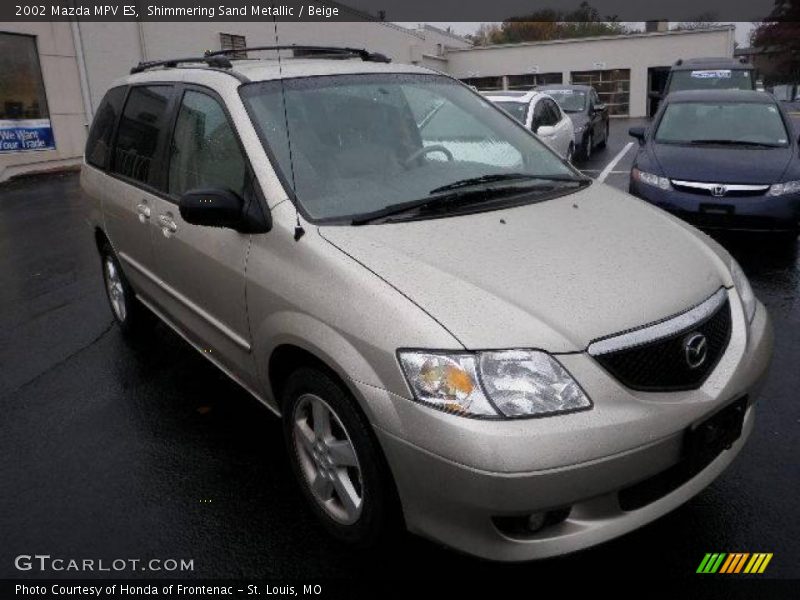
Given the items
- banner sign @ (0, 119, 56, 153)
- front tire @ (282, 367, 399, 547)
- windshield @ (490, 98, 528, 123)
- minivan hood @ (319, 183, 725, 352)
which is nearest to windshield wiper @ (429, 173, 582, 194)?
minivan hood @ (319, 183, 725, 352)

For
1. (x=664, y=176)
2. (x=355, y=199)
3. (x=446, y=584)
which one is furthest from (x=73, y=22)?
(x=446, y=584)

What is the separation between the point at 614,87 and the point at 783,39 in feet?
100

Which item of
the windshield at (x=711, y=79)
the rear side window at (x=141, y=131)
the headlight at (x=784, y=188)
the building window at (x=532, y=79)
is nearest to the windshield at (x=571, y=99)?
the windshield at (x=711, y=79)

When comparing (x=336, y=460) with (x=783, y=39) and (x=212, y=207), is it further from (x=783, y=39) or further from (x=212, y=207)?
(x=783, y=39)

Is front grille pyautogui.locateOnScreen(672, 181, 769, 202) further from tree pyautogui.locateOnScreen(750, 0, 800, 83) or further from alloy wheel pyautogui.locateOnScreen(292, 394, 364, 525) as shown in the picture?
tree pyautogui.locateOnScreen(750, 0, 800, 83)

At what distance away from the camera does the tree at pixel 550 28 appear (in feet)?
196

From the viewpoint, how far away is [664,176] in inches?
256

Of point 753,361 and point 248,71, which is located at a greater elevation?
point 248,71

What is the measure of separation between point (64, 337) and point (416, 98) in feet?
10.7

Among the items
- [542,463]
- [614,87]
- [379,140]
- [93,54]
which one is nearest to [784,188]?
[379,140]

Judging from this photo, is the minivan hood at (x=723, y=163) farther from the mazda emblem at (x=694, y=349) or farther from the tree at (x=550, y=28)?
the tree at (x=550, y=28)

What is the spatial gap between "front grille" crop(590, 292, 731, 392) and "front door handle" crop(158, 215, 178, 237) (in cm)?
231

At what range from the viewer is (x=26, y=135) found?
1591cm

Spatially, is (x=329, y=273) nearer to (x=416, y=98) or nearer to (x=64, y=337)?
(x=416, y=98)
